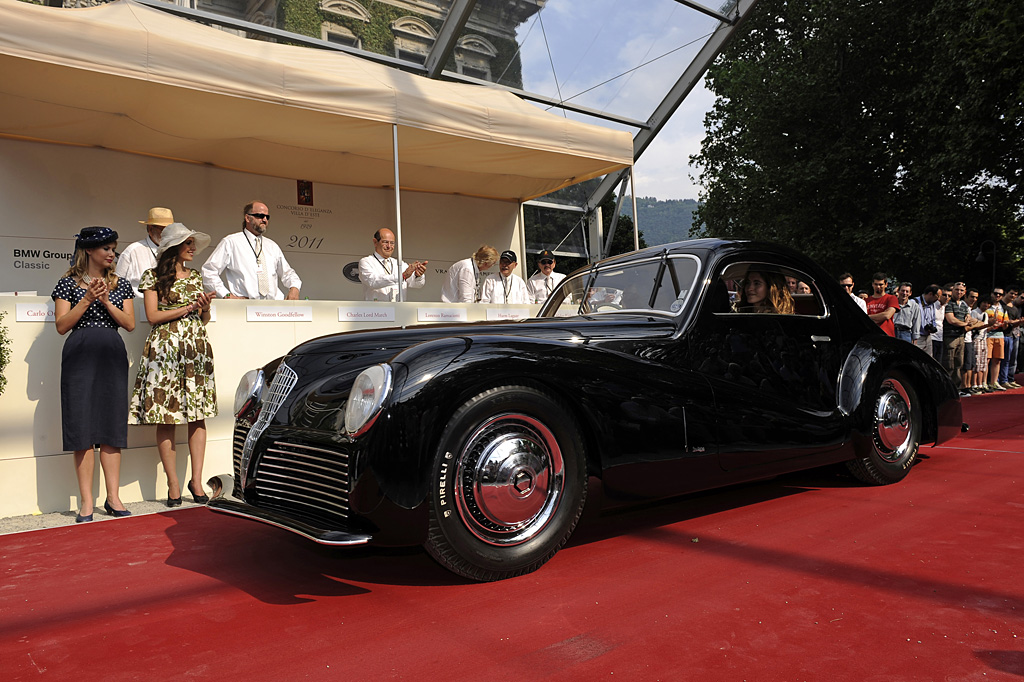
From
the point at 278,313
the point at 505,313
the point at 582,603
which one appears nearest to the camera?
the point at 582,603

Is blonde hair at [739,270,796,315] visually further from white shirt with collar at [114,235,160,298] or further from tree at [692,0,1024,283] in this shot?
tree at [692,0,1024,283]

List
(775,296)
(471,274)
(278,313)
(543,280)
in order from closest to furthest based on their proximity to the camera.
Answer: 1. (775,296)
2. (278,313)
3. (471,274)
4. (543,280)

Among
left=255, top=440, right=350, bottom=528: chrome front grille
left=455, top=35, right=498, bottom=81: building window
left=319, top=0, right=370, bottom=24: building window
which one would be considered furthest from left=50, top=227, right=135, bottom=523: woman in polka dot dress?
left=455, top=35, right=498, bottom=81: building window

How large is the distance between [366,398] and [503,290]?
5.79 m

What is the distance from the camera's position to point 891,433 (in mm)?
4551

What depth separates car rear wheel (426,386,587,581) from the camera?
277 centimetres

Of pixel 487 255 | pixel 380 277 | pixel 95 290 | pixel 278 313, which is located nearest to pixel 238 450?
pixel 95 290

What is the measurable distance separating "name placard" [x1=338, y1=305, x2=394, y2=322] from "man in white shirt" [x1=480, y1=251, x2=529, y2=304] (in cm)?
234

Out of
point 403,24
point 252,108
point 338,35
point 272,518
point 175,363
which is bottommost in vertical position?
point 272,518

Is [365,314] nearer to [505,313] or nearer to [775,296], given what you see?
[505,313]

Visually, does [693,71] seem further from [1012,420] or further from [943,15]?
[1012,420]

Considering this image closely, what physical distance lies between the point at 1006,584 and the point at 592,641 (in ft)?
5.47

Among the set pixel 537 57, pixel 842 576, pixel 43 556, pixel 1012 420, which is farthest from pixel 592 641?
pixel 537 57

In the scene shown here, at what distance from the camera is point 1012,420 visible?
7625 mm
